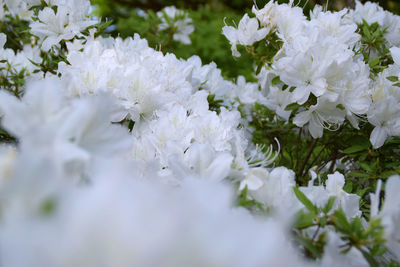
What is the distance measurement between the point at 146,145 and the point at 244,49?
2.62ft

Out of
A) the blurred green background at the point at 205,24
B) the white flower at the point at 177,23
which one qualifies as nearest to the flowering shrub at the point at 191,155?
the blurred green background at the point at 205,24

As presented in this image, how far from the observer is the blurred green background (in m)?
2.64

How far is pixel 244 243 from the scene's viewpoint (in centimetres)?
49

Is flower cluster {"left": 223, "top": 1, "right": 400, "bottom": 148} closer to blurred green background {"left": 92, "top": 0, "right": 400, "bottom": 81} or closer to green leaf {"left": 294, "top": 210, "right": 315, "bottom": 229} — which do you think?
blurred green background {"left": 92, "top": 0, "right": 400, "bottom": 81}

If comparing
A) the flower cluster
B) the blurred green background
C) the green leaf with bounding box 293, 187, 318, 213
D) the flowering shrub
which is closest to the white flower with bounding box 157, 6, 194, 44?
the blurred green background

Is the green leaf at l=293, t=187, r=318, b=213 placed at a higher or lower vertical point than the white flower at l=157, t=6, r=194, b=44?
higher

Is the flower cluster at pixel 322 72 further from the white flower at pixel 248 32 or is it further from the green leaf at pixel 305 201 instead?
the green leaf at pixel 305 201

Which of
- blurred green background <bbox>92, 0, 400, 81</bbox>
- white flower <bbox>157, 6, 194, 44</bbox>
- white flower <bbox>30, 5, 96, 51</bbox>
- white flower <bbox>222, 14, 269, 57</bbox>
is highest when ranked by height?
white flower <bbox>222, 14, 269, 57</bbox>

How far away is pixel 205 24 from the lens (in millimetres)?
4789

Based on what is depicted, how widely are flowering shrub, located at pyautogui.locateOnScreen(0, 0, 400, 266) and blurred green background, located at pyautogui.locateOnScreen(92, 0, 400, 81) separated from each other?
0.31 m

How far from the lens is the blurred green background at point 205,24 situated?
8.66 ft

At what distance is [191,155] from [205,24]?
4.05 m

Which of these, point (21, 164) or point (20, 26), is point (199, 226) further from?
point (20, 26)

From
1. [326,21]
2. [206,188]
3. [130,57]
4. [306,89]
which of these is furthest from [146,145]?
[326,21]
